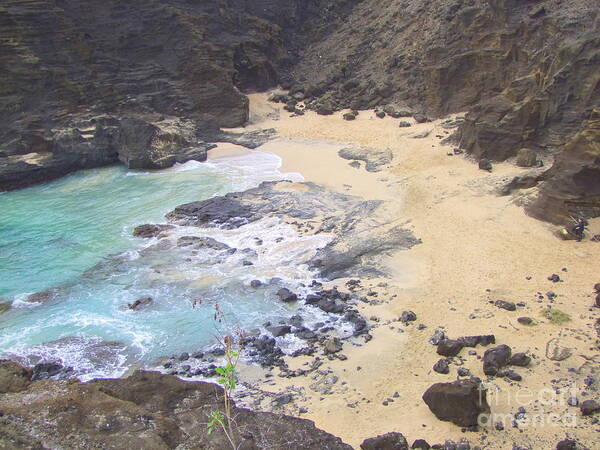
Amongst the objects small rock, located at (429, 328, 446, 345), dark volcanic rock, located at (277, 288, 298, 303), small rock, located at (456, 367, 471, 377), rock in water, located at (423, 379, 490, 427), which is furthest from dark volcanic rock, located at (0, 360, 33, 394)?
small rock, located at (429, 328, 446, 345)

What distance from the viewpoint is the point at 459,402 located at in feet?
28.9

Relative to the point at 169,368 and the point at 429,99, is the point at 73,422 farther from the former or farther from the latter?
the point at 429,99

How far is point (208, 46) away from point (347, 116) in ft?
30.6

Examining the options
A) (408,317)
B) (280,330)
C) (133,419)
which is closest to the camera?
→ (133,419)

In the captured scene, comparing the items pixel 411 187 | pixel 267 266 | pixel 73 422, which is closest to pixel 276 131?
pixel 411 187

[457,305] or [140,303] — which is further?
[140,303]

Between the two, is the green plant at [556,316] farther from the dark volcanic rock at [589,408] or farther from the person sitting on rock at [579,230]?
the person sitting on rock at [579,230]

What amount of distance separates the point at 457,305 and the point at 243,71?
2522 centimetres

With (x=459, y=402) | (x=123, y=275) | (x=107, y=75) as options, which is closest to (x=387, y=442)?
(x=459, y=402)

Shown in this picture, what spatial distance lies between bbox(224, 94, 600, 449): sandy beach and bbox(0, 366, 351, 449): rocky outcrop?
212cm

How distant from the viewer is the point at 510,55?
A: 24609mm

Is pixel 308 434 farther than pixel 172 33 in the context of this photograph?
No

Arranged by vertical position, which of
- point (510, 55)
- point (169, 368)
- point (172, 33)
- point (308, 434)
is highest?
point (172, 33)

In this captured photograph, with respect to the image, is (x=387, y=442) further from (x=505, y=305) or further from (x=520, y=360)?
(x=505, y=305)
